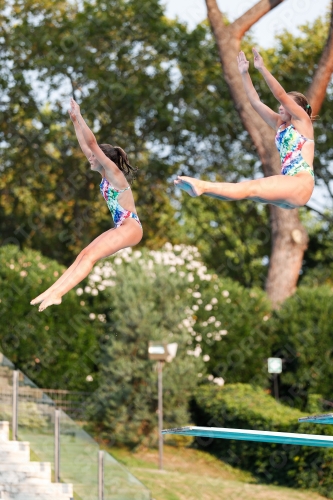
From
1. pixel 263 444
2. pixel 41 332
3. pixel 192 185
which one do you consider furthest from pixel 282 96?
pixel 41 332

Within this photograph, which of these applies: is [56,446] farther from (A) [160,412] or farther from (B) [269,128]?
(B) [269,128]

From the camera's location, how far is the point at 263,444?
1770cm

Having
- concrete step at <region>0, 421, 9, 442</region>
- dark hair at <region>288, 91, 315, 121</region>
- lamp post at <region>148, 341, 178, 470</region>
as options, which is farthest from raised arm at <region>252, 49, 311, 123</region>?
lamp post at <region>148, 341, 178, 470</region>

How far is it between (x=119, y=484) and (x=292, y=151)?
24.7ft

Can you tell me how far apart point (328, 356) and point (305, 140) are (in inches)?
513

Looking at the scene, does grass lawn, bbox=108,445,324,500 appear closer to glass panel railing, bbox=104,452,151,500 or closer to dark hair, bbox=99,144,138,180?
glass panel railing, bbox=104,452,151,500

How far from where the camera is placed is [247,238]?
94.2 ft

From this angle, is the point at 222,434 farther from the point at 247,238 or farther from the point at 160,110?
the point at 247,238

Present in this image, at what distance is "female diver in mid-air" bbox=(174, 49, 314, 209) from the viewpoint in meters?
6.50

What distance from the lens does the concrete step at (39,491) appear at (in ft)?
45.0

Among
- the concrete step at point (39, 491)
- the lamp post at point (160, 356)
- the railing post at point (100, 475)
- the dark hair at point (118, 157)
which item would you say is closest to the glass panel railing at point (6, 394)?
the concrete step at point (39, 491)

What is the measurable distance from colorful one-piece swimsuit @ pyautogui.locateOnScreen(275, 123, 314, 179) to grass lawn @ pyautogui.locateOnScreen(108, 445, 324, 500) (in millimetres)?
9152

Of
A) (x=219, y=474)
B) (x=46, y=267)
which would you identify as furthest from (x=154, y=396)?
(x=46, y=267)

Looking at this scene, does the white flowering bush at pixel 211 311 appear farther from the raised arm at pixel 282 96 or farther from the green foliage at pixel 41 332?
the raised arm at pixel 282 96
